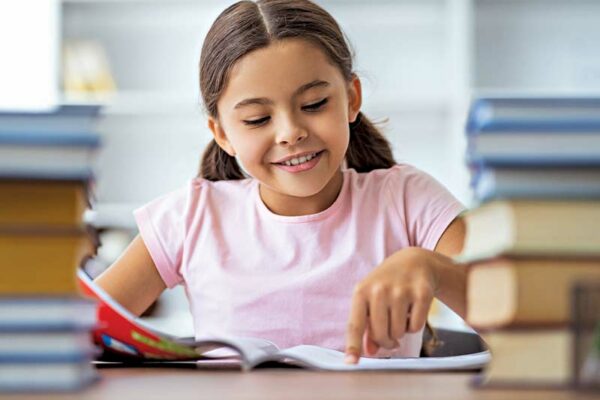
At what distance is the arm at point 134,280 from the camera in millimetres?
1602

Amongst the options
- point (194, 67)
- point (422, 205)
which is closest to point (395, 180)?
point (422, 205)

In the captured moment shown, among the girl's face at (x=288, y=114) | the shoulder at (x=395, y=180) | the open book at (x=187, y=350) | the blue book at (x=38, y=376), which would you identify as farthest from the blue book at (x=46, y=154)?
the shoulder at (x=395, y=180)

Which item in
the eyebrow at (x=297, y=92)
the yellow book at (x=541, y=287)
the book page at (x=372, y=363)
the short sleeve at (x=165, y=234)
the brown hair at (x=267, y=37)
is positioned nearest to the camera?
the yellow book at (x=541, y=287)

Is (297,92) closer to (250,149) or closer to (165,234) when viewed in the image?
(250,149)

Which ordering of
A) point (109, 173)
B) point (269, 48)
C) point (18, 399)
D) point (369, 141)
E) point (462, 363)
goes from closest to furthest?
point (18, 399) → point (462, 363) → point (269, 48) → point (369, 141) → point (109, 173)

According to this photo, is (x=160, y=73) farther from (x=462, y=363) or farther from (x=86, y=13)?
(x=462, y=363)

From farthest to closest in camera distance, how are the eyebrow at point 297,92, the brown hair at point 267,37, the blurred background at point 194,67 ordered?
the blurred background at point 194,67 < the brown hair at point 267,37 < the eyebrow at point 297,92

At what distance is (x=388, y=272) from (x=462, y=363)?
0.36ft

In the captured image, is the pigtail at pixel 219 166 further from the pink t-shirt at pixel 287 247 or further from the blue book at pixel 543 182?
the blue book at pixel 543 182

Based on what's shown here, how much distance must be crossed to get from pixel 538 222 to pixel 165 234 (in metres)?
1.08

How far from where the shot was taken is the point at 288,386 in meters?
0.76

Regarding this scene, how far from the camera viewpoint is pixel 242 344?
98cm

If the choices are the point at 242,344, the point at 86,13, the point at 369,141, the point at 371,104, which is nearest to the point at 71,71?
the point at 86,13

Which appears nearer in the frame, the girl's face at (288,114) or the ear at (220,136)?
the girl's face at (288,114)
